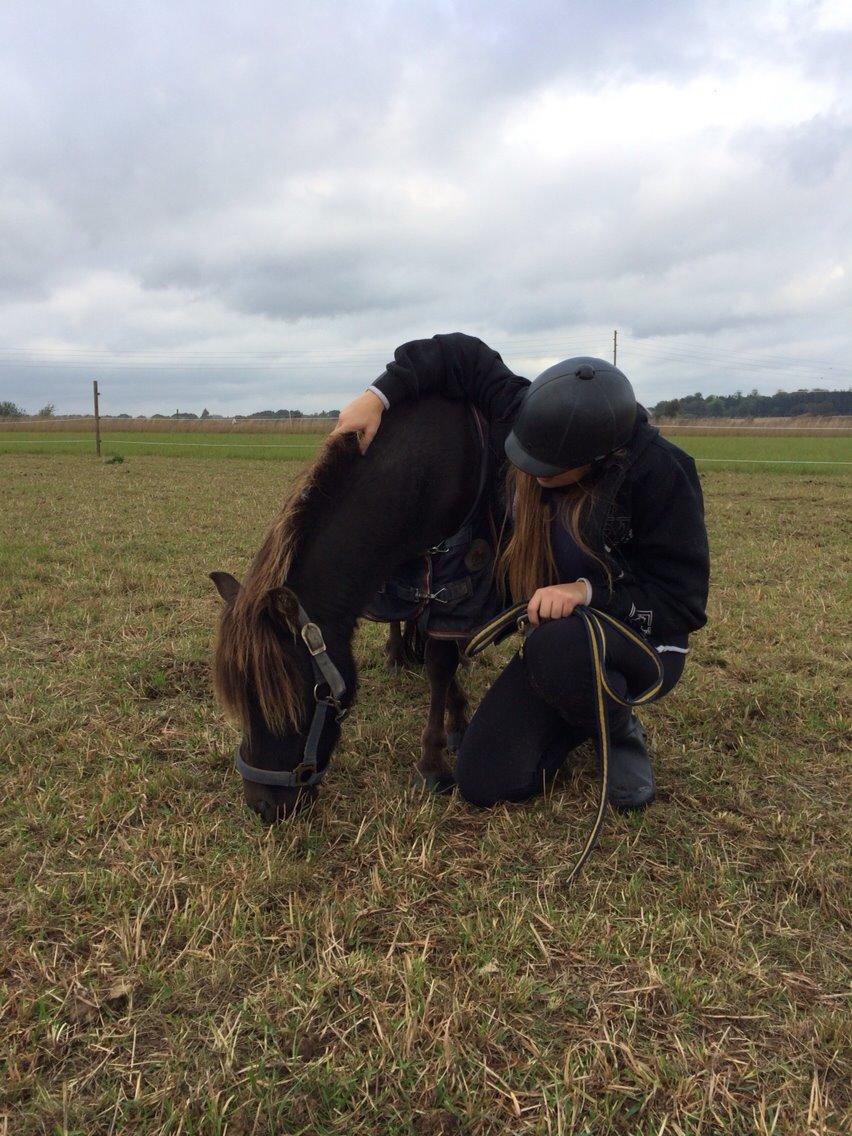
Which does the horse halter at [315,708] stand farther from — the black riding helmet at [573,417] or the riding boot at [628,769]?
the riding boot at [628,769]

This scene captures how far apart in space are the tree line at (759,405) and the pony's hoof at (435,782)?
61.4m

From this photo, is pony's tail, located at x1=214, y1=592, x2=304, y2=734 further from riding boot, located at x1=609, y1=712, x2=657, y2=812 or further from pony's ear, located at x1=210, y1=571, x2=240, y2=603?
riding boot, located at x1=609, y1=712, x2=657, y2=812

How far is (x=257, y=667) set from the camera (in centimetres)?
230

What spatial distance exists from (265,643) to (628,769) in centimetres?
155

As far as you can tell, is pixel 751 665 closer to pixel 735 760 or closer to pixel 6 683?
pixel 735 760

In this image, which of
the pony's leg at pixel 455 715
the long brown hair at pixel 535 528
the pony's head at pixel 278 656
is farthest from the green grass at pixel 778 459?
the pony's head at pixel 278 656

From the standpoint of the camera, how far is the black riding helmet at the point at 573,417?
2.35 metres

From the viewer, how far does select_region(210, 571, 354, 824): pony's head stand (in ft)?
7.60

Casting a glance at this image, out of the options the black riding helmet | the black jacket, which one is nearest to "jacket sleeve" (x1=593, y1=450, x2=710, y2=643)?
the black jacket

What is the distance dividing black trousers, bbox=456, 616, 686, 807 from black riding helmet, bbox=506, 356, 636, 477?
2.01 feet

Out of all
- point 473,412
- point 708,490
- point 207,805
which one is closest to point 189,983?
point 207,805

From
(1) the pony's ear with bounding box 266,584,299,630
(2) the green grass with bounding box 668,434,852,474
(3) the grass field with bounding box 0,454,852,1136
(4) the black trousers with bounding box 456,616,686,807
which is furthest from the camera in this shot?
(2) the green grass with bounding box 668,434,852,474

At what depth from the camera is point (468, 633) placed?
Answer: 9.57 ft

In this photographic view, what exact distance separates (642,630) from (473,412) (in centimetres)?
113
